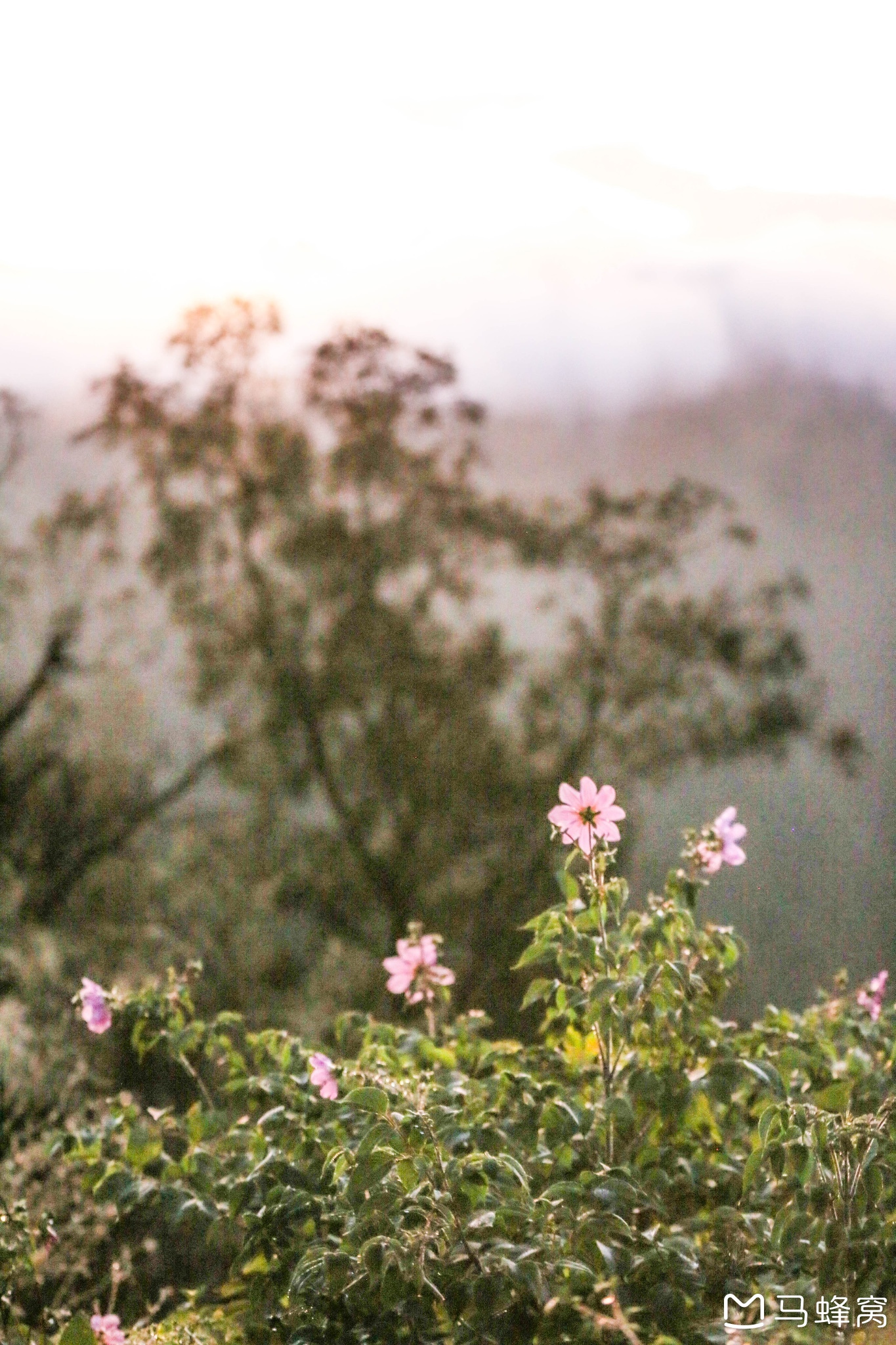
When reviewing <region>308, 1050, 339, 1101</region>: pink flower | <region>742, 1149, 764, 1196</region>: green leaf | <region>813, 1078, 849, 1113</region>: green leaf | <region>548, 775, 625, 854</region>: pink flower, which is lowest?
<region>742, 1149, 764, 1196</region>: green leaf

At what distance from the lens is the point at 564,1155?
1539 millimetres

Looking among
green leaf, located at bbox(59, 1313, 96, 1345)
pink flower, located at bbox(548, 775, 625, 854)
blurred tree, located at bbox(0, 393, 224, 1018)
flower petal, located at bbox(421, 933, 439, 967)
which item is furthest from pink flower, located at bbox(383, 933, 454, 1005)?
blurred tree, located at bbox(0, 393, 224, 1018)

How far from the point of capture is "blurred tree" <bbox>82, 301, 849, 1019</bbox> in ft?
8.37

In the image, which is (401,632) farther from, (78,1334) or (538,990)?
(78,1334)

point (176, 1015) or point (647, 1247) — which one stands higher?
point (176, 1015)

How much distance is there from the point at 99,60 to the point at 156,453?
27.7 inches

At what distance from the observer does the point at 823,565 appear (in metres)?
A: 2.54

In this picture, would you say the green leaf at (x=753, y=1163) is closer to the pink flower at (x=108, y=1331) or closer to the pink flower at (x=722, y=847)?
the pink flower at (x=722, y=847)

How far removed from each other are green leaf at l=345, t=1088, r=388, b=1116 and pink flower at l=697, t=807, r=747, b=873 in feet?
1.74

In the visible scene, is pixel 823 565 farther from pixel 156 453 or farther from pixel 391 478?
pixel 156 453

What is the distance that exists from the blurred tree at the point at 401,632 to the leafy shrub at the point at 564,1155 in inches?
27.3

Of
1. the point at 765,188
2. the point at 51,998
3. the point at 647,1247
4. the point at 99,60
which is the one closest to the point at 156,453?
the point at 99,60

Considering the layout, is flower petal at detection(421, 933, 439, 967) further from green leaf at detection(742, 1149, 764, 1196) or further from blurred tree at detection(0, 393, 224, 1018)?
blurred tree at detection(0, 393, 224, 1018)

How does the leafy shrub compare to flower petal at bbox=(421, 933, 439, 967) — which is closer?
the leafy shrub
